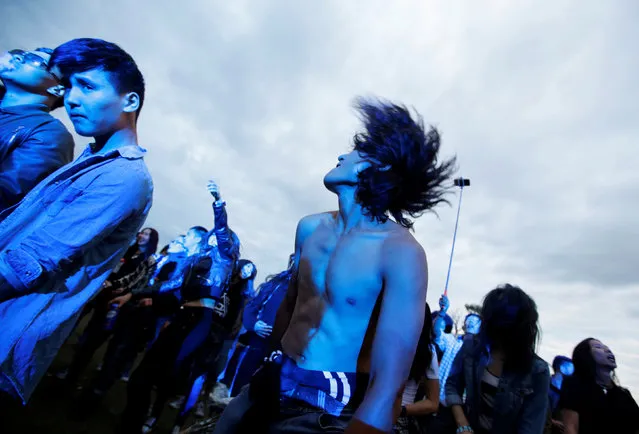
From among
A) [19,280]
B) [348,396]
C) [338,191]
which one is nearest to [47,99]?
[19,280]

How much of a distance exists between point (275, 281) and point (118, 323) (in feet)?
8.06

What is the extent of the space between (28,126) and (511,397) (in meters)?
3.97

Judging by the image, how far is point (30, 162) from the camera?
199cm

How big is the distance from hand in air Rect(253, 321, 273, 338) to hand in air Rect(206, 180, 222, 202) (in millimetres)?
1723

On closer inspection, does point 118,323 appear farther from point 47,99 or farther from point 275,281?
point 47,99

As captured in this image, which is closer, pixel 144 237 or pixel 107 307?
pixel 107 307

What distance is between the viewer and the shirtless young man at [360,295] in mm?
1228

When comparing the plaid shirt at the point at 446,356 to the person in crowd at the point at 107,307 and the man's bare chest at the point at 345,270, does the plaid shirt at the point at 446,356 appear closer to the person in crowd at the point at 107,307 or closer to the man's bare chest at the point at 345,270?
the man's bare chest at the point at 345,270

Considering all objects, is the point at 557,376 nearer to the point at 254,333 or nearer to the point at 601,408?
the point at 601,408

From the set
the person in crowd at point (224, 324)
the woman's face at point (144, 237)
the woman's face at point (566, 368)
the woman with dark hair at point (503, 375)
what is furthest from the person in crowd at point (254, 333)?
the woman's face at point (566, 368)

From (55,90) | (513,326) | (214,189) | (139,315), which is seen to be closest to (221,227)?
(214,189)

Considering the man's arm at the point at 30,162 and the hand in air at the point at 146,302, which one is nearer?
the man's arm at the point at 30,162

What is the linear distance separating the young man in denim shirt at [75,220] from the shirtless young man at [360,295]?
0.91 meters

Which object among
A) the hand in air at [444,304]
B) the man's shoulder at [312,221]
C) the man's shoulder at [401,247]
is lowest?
the man's shoulder at [401,247]
